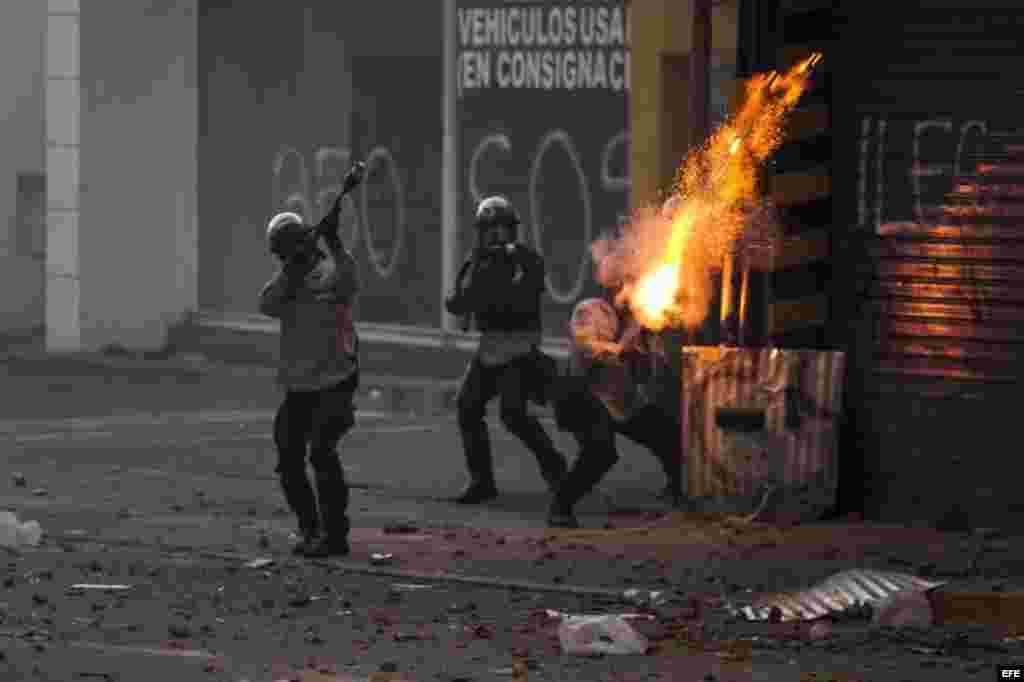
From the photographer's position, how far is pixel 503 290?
49.1 feet

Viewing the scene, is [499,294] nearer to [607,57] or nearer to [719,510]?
[719,510]

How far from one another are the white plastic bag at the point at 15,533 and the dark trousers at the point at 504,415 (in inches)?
108

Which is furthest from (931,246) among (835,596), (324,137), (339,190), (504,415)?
(324,137)

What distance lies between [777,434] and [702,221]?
4.54 feet

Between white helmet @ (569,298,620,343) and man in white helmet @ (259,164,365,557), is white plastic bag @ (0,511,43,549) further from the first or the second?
white helmet @ (569,298,620,343)

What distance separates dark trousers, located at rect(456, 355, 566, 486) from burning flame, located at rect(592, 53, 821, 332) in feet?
2.21

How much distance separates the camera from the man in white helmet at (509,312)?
15.0 m

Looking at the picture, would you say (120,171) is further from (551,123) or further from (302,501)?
(302,501)

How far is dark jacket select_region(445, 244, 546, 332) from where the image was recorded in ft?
49.2

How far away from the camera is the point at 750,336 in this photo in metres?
15.1

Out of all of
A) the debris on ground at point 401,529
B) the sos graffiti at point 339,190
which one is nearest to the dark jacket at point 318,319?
the debris on ground at point 401,529

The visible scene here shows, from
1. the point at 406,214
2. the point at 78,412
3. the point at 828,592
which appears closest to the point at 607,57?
the point at 406,214

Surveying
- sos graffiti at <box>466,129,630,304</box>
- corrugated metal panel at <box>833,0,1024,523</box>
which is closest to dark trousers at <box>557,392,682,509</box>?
corrugated metal panel at <box>833,0,1024,523</box>

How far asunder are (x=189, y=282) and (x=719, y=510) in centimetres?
1156
